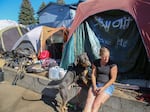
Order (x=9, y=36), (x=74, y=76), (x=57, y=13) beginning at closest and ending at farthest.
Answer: (x=74, y=76)
(x=9, y=36)
(x=57, y=13)

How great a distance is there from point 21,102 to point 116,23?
3.18 meters

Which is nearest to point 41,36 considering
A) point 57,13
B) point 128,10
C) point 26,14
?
point 128,10

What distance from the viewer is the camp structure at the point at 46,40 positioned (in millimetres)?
10266

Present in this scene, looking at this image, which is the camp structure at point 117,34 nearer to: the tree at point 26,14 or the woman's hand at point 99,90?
the woman's hand at point 99,90

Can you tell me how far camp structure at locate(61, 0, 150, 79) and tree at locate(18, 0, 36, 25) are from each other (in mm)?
35084

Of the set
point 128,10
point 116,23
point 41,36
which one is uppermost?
point 128,10

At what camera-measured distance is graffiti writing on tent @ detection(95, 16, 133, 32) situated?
19.8ft

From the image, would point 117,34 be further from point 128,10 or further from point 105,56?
point 105,56

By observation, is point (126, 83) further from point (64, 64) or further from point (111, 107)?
point (64, 64)

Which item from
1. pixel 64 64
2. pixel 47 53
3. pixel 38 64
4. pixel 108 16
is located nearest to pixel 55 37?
pixel 47 53

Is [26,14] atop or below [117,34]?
atop

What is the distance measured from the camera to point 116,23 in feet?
20.9

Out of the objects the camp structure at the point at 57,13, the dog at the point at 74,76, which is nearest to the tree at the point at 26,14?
the camp structure at the point at 57,13

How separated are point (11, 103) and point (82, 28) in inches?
112
